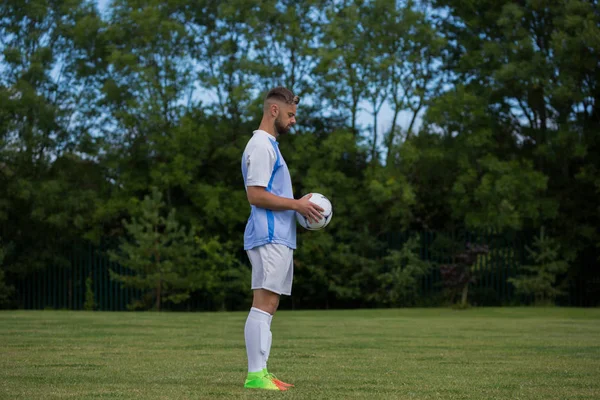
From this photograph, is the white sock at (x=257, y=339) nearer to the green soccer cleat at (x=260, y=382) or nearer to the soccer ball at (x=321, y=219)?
the green soccer cleat at (x=260, y=382)

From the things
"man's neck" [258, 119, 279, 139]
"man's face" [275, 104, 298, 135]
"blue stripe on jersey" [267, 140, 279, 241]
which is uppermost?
"man's face" [275, 104, 298, 135]

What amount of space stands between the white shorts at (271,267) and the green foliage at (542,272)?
1914 cm

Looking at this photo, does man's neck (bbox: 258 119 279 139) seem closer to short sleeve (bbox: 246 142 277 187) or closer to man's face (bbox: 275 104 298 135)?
man's face (bbox: 275 104 298 135)

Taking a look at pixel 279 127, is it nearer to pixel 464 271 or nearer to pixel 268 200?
pixel 268 200

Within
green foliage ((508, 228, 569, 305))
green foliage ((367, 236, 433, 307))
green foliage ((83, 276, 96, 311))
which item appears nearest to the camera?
green foliage ((508, 228, 569, 305))

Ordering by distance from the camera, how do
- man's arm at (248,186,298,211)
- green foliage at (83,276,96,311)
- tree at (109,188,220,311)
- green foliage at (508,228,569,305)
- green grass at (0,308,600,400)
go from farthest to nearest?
green foliage at (83,276,96,311) < green foliage at (508,228,569,305) < tree at (109,188,220,311) < man's arm at (248,186,298,211) < green grass at (0,308,600,400)

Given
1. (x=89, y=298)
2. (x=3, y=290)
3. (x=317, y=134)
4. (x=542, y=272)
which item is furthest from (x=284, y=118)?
(x=317, y=134)

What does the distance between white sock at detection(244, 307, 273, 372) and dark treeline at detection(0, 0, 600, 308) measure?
18.9 m

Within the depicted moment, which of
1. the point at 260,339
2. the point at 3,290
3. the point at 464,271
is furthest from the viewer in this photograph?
the point at 3,290

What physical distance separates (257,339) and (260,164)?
1.16 m

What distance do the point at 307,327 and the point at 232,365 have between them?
22.0 feet

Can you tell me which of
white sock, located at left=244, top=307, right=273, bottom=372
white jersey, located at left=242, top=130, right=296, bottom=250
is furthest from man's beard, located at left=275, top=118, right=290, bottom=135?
white sock, located at left=244, top=307, right=273, bottom=372

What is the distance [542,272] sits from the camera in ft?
78.6

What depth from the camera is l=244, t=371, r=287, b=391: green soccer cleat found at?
546 centimetres
